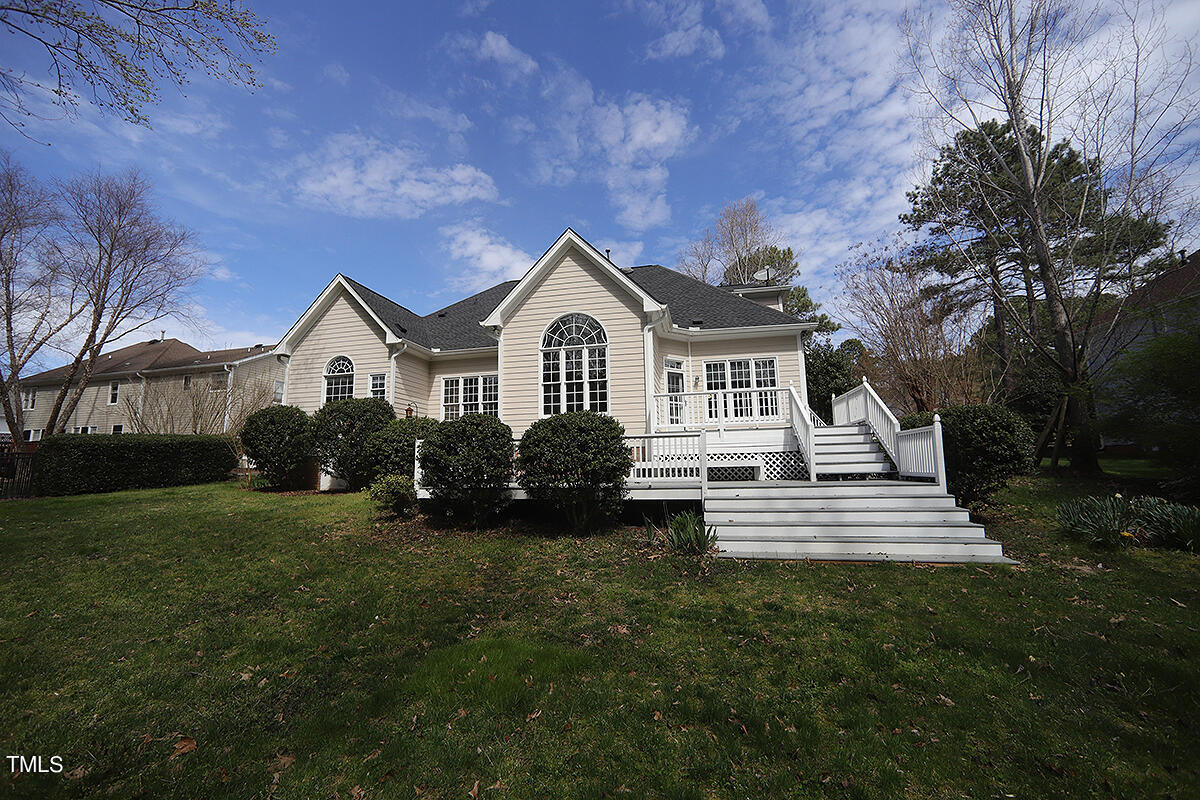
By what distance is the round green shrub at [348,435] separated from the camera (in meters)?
13.0

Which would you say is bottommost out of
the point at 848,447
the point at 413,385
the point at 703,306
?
the point at 848,447

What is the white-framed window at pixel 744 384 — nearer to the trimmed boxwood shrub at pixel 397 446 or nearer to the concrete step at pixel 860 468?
the concrete step at pixel 860 468

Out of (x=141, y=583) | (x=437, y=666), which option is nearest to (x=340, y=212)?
(x=141, y=583)

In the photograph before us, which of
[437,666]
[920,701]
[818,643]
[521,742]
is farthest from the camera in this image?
[818,643]

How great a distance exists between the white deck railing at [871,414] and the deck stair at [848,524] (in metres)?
2.11

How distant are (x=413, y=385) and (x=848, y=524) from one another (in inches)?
525

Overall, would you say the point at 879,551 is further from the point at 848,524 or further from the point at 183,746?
the point at 183,746

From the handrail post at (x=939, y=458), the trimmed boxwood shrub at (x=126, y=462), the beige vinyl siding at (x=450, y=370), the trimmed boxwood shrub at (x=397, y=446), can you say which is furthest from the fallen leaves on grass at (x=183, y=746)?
the trimmed boxwood shrub at (x=126, y=462)

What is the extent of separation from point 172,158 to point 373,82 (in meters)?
5.19

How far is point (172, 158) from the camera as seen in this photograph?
765 centimetres

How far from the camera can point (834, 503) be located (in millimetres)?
7902

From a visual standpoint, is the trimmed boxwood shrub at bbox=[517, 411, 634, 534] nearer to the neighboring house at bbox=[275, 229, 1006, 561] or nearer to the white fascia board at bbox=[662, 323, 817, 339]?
the neighboring house at bbox=[275, 229, 1006, 561]

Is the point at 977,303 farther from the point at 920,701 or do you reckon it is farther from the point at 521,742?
the point at 521,742

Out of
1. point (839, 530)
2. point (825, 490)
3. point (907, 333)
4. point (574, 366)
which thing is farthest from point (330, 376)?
point (907, 333)
